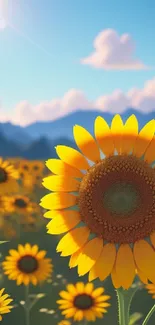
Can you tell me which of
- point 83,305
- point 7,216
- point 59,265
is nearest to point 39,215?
point 7,216

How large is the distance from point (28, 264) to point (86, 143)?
7.69 ft

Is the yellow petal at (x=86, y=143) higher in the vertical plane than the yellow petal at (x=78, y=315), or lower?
higher

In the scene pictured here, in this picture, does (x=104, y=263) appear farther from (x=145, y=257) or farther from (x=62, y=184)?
(x=62, y=184)

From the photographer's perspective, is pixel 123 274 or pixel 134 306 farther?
pixel 134 306

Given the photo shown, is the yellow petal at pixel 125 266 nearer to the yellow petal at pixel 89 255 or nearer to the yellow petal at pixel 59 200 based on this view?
the yellow petal at pixel 89 255

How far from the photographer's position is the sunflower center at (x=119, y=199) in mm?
2045

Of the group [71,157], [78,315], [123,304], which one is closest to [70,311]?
[78,315]

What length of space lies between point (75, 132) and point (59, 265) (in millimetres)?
4398

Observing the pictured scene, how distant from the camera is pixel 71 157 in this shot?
219 cm

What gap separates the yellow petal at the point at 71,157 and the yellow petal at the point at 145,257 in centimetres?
41

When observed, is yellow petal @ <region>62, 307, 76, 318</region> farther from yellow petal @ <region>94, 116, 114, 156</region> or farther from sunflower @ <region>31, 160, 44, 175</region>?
sunflower @ <region>31, 160, 44, 175</region>

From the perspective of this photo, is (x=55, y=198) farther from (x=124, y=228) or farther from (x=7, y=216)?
(x=7, y=216)

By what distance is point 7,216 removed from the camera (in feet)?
25.5

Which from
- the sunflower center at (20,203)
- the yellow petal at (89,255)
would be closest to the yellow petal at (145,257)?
the yellow petal at (89,255)
